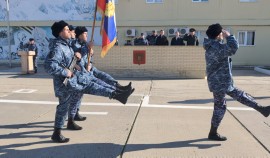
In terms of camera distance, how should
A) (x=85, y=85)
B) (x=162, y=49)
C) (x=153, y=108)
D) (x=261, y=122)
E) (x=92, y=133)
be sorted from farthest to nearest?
(x=162, y=49)
(x=153, y=108)
(x=261, y=122)
(x=92, y=133)
(x=85, y=85)

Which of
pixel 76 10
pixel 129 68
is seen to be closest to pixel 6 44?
pixel 76 10

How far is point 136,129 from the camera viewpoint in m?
5.25

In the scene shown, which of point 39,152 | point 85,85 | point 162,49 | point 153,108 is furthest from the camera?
point 162,49

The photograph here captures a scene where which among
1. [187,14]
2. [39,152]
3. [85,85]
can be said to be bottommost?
[39,152]

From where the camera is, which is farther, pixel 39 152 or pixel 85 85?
pixel 85 85

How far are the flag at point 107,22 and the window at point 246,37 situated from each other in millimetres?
15578

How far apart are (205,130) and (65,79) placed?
2.64m

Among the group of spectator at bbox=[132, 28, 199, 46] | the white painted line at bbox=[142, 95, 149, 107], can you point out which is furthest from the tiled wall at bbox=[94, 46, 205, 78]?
the white painted line at bbox=[142, 95, 149, 107]

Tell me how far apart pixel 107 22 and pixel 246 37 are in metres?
15.9

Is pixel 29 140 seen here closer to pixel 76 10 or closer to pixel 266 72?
pixel 266 72

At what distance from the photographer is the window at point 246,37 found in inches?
749

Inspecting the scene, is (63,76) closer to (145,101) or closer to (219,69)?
(219,69)

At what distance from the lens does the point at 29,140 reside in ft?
15.4

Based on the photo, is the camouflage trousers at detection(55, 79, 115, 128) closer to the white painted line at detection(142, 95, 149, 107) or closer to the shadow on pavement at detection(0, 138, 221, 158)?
the shadow on pavement at detection(0, 138, 221, 158)
